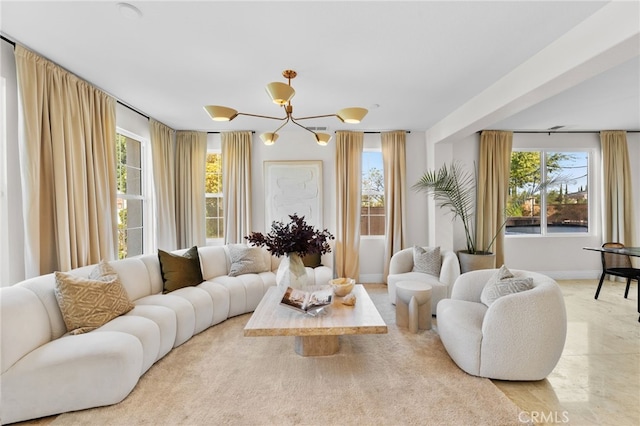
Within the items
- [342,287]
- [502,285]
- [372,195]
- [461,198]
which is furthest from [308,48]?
[461,198]

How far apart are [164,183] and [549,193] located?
6.54 meters

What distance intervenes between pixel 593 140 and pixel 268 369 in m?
6.48

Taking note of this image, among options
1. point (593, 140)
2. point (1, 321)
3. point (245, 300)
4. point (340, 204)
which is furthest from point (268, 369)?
point (593, 140)

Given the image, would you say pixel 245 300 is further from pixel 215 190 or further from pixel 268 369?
pixel 215 190

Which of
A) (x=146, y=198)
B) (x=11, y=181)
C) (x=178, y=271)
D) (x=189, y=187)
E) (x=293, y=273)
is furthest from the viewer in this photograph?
(x=189, y=187)

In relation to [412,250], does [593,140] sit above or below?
above

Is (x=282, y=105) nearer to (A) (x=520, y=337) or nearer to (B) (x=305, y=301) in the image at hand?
(B) (x=305, y=301)

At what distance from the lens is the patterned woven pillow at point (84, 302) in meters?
2.09

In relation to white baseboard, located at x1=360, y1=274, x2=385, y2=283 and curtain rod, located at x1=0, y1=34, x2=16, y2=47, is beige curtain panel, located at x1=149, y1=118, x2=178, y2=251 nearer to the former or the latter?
curtain rod, located at x1=0, y1=34, x2=16, y2=47

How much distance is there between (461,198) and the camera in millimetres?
4797

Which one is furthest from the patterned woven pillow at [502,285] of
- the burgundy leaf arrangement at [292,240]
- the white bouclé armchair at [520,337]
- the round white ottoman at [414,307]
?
the burgundy leaf arrangement at [292,240]

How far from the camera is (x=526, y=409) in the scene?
6.09 ft

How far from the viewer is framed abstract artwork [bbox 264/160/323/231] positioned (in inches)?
192

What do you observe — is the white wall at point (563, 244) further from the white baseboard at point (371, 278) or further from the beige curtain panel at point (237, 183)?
the beige curtain panel at point (237, 183)
